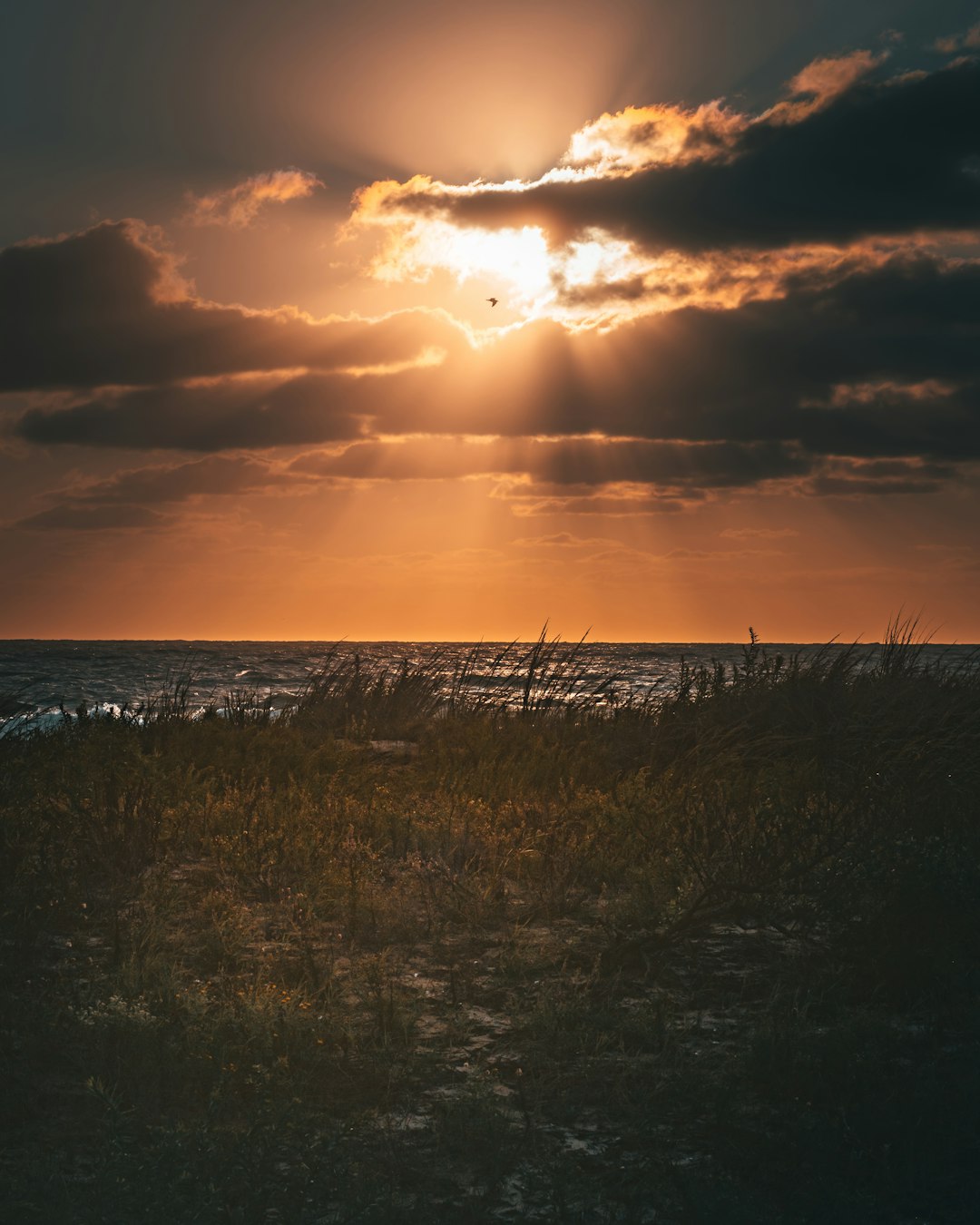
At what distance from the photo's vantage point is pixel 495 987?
→ 19.4 ft

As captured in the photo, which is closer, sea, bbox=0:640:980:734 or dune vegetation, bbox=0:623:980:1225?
dune vegetation, bbox=0:623:980:1225

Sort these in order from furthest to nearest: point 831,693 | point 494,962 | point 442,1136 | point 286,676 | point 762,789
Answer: point 286,676 < point 831,693 < point 762,789 < point 494,962 < point 442,1136

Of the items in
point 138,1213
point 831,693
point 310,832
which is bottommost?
point 138,1213

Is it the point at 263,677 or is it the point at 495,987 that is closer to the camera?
the point at 495,987

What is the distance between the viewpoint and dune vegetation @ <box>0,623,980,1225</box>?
410 cm

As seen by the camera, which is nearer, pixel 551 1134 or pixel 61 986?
pixel 551 1134

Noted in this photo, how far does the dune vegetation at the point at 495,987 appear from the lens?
13.4 feet

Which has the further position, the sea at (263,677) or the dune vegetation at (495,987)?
the sea at (263,677)

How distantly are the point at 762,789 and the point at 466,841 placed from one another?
2.83 meters

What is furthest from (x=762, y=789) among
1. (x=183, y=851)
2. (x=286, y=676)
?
(x=286, y=676)

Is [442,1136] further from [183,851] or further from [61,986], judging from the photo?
[183,851]

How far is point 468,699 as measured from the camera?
15727 millimetres

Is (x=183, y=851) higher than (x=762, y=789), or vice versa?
(x=762, y=789)

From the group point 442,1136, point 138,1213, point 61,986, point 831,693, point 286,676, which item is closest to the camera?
point 138,1213
